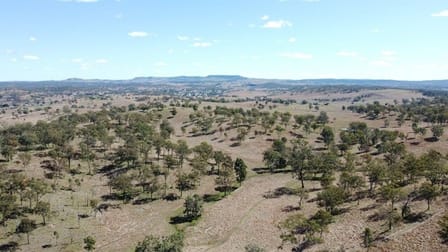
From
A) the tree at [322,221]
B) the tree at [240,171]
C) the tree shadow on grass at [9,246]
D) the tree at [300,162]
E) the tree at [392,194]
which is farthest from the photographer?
the tree at [240,171]

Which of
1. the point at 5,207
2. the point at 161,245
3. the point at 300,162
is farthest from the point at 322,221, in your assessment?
the point at 5,207

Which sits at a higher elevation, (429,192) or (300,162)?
(429,192)

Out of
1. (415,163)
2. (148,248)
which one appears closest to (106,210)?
(148,248)

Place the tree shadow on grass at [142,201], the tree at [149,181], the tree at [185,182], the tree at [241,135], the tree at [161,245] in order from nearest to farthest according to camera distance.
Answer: the tree at [161,245], the tree shadow on grass at [142,201], the tree at [149,181], the tree at [185,182], the tree at [241,135]

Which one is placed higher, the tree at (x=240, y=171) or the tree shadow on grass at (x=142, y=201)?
the tree at (x=240, y=171)

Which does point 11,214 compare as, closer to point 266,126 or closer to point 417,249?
point 417,249

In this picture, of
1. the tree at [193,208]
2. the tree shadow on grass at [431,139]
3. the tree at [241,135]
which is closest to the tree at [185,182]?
the tree at [193,208]

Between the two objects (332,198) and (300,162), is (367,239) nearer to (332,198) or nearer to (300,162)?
(332,198)

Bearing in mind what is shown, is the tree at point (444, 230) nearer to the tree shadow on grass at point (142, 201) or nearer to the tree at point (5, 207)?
the tree shadow on grass at point (142, 201)

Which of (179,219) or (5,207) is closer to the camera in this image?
(5,207)
